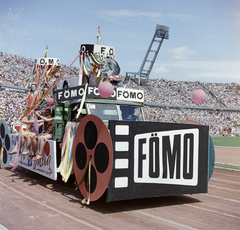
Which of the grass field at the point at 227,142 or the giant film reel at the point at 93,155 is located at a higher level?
the giant film reel at the point at 93,155

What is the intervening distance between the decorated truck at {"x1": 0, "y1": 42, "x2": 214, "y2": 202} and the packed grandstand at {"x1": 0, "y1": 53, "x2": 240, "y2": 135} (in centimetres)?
3218

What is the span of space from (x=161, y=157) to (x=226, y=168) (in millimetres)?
7035

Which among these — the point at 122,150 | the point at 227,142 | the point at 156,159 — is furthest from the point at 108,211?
the point at 227,142

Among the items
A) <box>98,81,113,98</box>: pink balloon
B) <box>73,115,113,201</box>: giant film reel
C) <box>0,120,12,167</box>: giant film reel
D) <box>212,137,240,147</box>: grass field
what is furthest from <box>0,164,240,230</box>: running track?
<box>212,137,240,147</box>: grass field

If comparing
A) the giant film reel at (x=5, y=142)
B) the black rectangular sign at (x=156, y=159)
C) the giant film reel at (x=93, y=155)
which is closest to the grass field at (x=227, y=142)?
the giant film reel at (x=5, y=142)

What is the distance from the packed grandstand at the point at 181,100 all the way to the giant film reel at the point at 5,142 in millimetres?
28167

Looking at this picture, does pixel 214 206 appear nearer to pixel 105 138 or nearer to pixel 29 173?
pixel 105 138

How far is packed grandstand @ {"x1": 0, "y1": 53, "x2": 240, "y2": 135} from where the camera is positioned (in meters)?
41.8

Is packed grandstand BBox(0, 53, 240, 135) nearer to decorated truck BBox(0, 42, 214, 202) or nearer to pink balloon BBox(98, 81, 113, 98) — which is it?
decorated truck BBox(0, 42, 214, 202)

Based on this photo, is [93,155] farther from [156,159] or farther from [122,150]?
[156,159]

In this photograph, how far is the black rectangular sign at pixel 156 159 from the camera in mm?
5559

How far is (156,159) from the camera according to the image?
19.6 feet

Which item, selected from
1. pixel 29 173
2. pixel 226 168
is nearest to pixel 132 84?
pixel 226 168

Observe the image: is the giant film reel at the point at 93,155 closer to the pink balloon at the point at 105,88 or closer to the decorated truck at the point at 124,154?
the decorated truck at the point at 124,154
